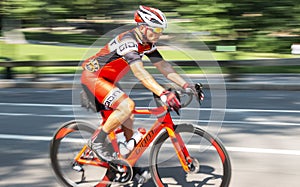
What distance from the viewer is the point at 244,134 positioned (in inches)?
320

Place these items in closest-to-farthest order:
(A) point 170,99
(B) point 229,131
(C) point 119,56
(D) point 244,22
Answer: (A) point 170,99, (C) point 119,56, (B) point 229,131, (D) point 244,22

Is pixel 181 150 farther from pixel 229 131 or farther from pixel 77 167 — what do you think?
pixel 229 131

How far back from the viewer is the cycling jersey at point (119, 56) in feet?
14.9

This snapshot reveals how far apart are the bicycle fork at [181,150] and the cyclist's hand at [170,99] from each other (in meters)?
0.45

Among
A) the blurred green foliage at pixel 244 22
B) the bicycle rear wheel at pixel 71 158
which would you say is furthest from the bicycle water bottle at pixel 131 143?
the blurred green foliage at pixel 244 22

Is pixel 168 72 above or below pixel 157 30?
below

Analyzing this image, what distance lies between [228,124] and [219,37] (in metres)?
14.8

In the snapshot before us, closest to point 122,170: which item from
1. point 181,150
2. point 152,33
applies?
point 181,150

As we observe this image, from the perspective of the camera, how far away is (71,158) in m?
5.43

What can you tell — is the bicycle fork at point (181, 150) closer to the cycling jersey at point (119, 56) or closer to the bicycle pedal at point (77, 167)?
the cycling jersey at point (119, 56)

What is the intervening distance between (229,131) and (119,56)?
412cm

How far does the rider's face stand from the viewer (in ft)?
14.6

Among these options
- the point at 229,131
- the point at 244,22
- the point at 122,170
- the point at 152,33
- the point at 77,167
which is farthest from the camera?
the point at 244,22

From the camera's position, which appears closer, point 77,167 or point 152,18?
point 152,18
